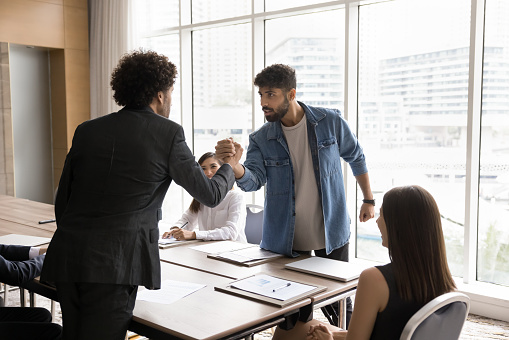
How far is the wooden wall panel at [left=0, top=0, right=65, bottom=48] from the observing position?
5457 mm

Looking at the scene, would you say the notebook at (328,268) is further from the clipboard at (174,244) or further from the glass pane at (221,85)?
the glass pane at (221,85)

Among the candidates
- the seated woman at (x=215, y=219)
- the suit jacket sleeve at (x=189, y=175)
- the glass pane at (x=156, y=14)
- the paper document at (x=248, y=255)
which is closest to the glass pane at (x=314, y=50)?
the glass pane at (x=156, y=14)

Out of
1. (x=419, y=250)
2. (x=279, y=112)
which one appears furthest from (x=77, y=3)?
(x=419, y=250)

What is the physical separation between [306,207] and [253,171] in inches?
12.4

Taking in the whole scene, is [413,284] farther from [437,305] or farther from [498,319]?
[498,319]

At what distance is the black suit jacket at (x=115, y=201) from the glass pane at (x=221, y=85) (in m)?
3.46

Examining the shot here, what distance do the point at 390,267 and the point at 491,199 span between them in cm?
252

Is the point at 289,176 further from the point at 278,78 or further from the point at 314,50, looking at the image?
the point at 314,50

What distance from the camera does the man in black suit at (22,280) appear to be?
206cm

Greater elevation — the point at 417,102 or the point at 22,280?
the point at 417,102

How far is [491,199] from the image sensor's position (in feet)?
12.3

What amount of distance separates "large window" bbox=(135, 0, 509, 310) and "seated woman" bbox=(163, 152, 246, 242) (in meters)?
1.41

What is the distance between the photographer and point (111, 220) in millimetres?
1600

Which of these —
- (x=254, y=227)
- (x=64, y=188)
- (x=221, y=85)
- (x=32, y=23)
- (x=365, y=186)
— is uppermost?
(x=32, y=23)
